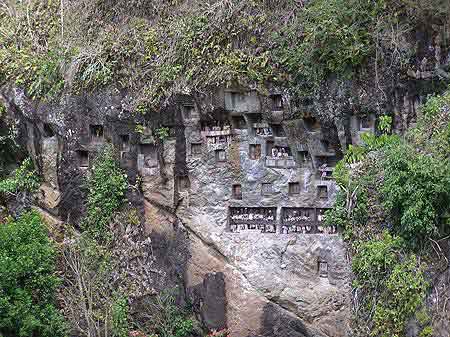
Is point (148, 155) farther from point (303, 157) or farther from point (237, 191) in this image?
point (303, 157)

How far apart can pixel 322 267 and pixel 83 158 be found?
4441 millimetres

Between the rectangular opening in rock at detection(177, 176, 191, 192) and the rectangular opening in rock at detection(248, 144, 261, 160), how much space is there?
1.14 metres

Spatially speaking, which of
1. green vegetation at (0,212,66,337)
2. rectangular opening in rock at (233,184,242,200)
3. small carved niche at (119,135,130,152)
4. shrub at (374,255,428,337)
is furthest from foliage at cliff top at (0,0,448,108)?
shrub at (374,255,428,337)

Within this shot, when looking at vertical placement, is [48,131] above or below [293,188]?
above

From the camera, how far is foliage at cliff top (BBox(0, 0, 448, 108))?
1046 centimetres

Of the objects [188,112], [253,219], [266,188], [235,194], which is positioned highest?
[188,112]

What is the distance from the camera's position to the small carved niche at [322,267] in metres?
11.1

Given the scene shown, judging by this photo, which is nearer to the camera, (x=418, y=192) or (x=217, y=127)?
(x=418, y=192)

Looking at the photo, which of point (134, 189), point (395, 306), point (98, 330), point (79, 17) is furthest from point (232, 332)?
point (79, 17)

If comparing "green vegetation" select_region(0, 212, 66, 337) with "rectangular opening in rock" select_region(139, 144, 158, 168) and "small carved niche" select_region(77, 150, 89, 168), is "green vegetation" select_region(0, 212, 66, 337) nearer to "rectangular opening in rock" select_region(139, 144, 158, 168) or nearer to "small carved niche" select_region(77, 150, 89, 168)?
"small carved niche" select_region(77, 150, 89, 168)

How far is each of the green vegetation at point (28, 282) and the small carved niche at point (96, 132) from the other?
163 centimetres

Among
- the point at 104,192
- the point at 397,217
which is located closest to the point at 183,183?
the point at 104,192

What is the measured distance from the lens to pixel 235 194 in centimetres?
1181

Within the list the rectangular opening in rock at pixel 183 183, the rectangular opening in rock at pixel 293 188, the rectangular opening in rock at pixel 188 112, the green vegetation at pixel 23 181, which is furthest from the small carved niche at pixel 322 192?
the green vegetation at pixel 23 181
